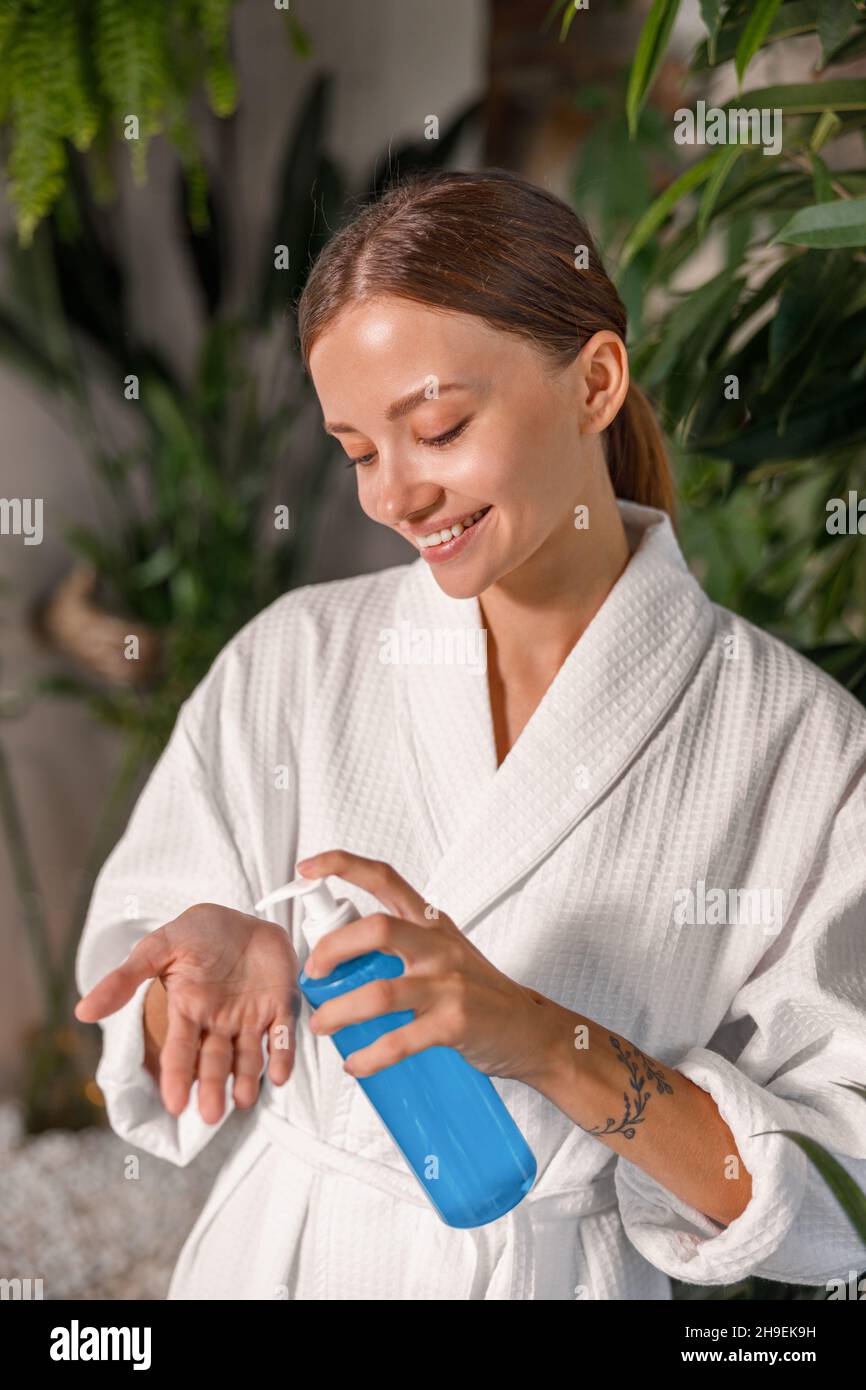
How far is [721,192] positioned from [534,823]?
0.58m

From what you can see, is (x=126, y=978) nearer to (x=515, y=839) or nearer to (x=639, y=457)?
(x=515, y=839)

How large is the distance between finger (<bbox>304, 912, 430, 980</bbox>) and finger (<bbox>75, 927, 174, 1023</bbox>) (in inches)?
4.5

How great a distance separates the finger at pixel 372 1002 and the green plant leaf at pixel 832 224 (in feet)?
1.65

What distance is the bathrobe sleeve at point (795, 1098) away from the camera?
2.39ft

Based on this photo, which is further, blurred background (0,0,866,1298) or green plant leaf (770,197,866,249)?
blurred background (0,0,866,1298)

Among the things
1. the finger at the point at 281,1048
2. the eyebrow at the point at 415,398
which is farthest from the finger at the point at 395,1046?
the eyebrow at the point at 415,398

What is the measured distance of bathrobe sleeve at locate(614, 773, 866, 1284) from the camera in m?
0.73

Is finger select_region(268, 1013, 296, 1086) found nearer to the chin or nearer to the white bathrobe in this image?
the white bathrobe

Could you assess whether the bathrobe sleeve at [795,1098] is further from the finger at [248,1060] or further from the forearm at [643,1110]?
the finger at [248,1060]

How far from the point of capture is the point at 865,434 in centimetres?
100

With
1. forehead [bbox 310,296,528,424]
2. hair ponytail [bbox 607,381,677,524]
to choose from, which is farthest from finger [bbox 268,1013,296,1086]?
hair ponytail [bbox 607,381,677,524]

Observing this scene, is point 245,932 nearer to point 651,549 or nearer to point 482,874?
point 482,874

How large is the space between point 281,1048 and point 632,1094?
0.66 ft
